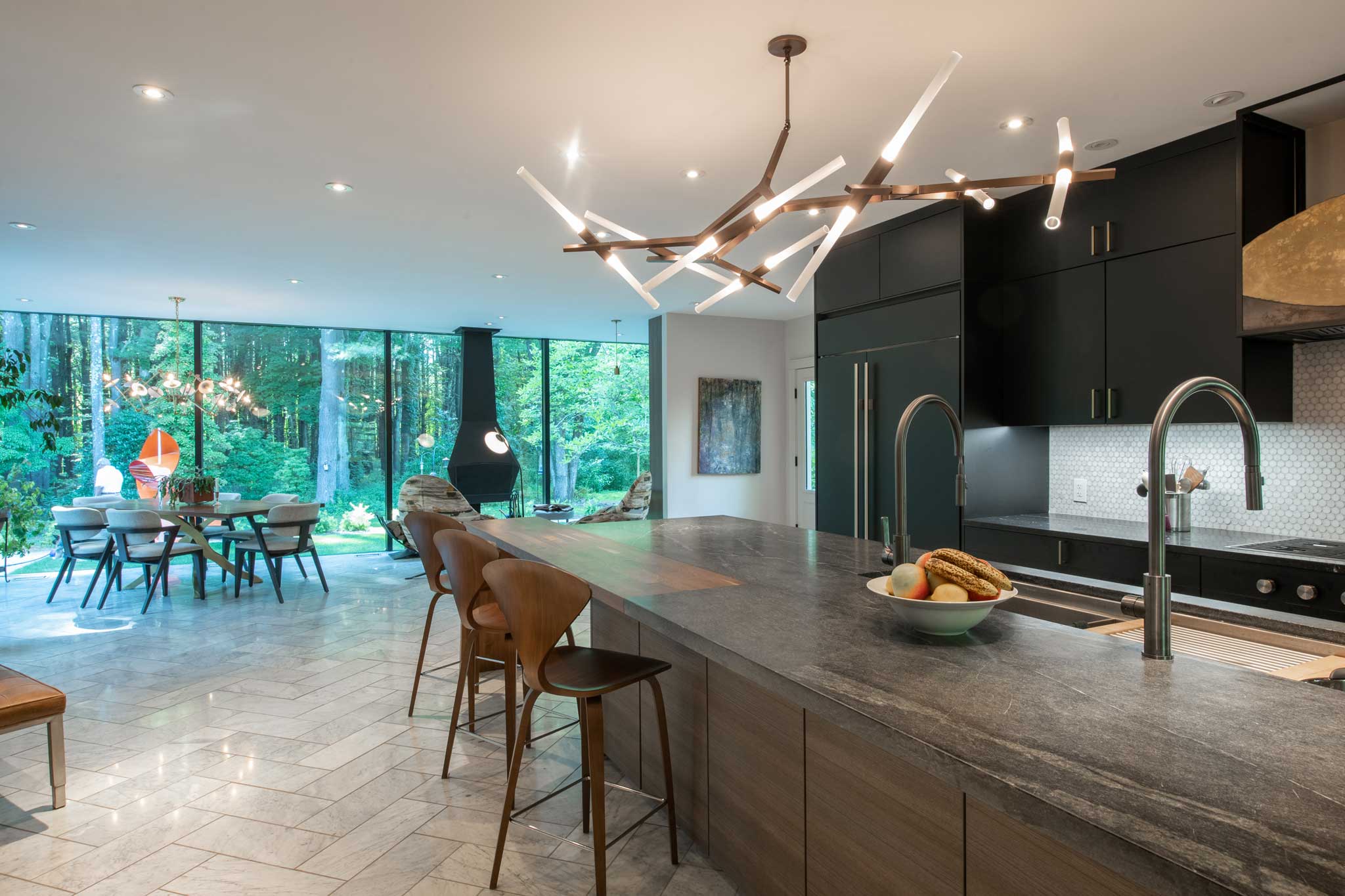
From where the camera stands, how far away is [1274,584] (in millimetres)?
2762

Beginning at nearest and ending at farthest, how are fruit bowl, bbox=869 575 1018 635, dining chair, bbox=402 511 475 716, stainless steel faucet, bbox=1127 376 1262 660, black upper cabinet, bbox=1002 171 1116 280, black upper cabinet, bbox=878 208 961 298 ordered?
stainless steel faucet, bbox=1127 376 1262 660 < fruit bowl, bbox=869 575 1018 635 < dining chair, bbox=402 511 475 716 < black upper cabinet, bbox=1002 171 1116 280 < black upper cabinet, bbox=878 208 961 298

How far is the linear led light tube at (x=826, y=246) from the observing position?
2.23 meters

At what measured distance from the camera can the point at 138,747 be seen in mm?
3205

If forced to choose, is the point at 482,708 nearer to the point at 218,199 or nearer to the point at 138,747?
the point at 138,747

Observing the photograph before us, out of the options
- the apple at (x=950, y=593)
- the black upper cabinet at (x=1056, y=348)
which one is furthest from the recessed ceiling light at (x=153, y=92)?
the black upper cabinet at (x=1056, y=348)

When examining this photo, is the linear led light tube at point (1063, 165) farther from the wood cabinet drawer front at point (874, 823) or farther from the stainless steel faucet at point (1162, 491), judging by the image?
the wood cabinet drawer front at point (874, 823)

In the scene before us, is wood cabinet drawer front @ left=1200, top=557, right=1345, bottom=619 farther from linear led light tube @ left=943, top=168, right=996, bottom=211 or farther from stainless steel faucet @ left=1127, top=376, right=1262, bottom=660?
stainless steel faucet @ left=1127, top=376, right=1262, bottom=660

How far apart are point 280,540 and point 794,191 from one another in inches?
240

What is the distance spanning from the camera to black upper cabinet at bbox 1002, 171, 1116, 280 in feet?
11.9

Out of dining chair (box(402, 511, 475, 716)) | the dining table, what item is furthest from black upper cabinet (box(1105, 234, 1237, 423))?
the dining table

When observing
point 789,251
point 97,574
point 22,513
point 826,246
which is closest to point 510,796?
point 826,246

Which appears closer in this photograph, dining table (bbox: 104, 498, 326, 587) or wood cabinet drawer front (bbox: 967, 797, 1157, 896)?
wood cabinet drawer front (bbox: 967, 797, 1157, 896)

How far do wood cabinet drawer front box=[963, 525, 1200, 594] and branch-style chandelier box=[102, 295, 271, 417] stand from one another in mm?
7009

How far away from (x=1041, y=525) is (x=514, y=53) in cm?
322
